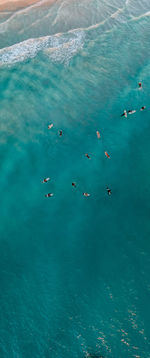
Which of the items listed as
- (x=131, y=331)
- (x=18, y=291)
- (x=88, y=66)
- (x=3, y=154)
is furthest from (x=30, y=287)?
(x=88, y=66)

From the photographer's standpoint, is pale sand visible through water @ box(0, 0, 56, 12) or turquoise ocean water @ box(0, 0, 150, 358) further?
pale sand visible through water @ box(0, 0, 56, 12)

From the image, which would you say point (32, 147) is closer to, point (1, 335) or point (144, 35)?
point (1, 335)

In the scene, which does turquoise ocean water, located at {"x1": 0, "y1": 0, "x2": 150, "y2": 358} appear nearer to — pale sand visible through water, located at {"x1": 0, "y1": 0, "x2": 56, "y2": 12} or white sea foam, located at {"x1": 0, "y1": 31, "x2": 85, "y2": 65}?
white sea foam, located at {"x1": 0, "y1": 31, "x2": 85, "y2": 65}

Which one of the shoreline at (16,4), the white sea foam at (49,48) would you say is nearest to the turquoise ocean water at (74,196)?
the white sea foam at (49,48)

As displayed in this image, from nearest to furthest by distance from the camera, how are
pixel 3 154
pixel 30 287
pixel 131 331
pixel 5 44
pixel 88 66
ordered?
pixel 131 331
pixel 30 287
pixel 3 154
pixel 88 66
pixel 5 44

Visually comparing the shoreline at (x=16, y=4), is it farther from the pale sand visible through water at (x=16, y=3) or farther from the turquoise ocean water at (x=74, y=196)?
the turquoise ocean water at (x=74, y=196)

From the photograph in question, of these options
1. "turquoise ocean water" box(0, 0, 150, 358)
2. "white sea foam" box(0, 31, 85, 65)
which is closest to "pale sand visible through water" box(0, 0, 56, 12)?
"turquoise ocean water" box(0, 0, 150, 358)

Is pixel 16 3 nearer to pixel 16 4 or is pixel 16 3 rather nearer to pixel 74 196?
pixel 16 4
